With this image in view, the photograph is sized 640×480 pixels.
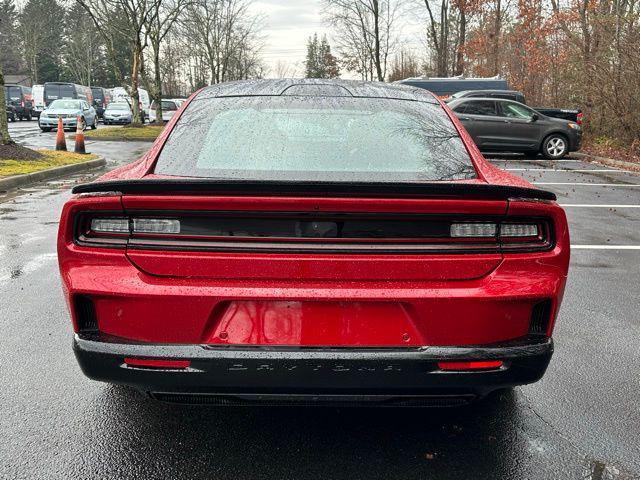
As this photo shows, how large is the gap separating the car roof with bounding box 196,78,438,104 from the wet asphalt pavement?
5.45ft

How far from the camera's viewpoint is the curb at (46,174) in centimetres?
1054

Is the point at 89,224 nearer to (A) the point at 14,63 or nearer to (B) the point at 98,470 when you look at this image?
(B) the point at 98,470

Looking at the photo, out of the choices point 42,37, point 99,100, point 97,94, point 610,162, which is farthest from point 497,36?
point 42,37

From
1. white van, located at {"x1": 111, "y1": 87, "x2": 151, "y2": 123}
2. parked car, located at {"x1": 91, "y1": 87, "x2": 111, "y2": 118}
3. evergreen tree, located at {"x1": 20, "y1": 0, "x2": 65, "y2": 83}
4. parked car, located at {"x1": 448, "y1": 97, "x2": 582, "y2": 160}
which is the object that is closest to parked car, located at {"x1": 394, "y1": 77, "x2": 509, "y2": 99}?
parked car, located at {"x1": 448, "y1": 97, "x2": 582, "y2": 160}

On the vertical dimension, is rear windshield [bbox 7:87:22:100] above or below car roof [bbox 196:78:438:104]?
above

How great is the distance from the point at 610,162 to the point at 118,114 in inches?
1060

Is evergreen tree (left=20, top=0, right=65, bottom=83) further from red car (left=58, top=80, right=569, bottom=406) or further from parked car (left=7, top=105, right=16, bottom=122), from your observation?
red car (left=58, top=80, right=569, bottom=406)

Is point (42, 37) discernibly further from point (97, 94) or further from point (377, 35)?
point (377, 35)

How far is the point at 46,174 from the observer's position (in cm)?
1198

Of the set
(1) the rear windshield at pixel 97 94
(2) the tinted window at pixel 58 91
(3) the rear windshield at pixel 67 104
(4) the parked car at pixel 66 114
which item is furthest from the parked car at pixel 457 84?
(1) the rear windshield at pixel 97 94

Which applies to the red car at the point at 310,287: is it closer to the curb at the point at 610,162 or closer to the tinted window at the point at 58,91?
the curb at the point at 610,162

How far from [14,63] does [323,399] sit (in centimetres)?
8329

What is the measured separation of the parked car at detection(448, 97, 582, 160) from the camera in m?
16.5

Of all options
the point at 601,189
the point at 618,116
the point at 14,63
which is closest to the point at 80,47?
the point at 14,63
